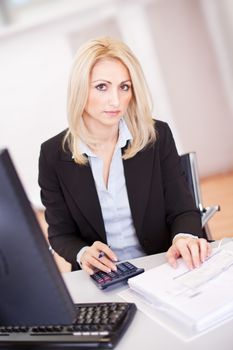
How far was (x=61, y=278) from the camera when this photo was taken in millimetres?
668

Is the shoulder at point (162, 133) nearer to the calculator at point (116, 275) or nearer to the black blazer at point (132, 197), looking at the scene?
the black blazer at point (132, 197)

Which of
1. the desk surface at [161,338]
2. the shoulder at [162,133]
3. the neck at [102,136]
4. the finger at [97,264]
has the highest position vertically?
the neck at [102,136]

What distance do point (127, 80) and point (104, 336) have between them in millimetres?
885

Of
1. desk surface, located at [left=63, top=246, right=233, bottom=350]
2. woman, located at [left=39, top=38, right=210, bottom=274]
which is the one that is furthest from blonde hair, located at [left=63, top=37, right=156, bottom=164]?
desk surface, located at [left=63, top=246, right=233, bottom=350]

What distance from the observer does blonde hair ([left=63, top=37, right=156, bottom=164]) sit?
4.60ft

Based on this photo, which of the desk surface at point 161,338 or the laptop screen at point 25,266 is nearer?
the laptop screen at point 25,266

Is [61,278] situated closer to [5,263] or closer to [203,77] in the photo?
[5,263]

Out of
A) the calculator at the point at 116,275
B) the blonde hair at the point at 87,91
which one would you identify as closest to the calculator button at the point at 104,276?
the calculator at the point at 116,275

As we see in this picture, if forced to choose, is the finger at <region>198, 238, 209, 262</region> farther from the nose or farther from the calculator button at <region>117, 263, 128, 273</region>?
the nose

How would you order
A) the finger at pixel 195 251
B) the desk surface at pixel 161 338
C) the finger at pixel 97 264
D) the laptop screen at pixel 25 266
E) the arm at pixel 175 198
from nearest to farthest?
the laptop screen at pixel 25 266, the desk surface at pixel 161 338, the finger at pixel 195 251, the finger at pixel 97 264, the arm at pixel 175 198

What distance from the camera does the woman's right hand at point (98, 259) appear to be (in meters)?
1.13

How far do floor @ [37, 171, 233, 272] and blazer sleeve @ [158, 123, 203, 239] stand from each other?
1.38 m

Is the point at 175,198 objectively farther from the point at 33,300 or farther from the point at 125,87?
the point at 33,300

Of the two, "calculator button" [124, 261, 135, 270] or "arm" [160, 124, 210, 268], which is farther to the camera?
"arm" [160, 124, 210, 268]
